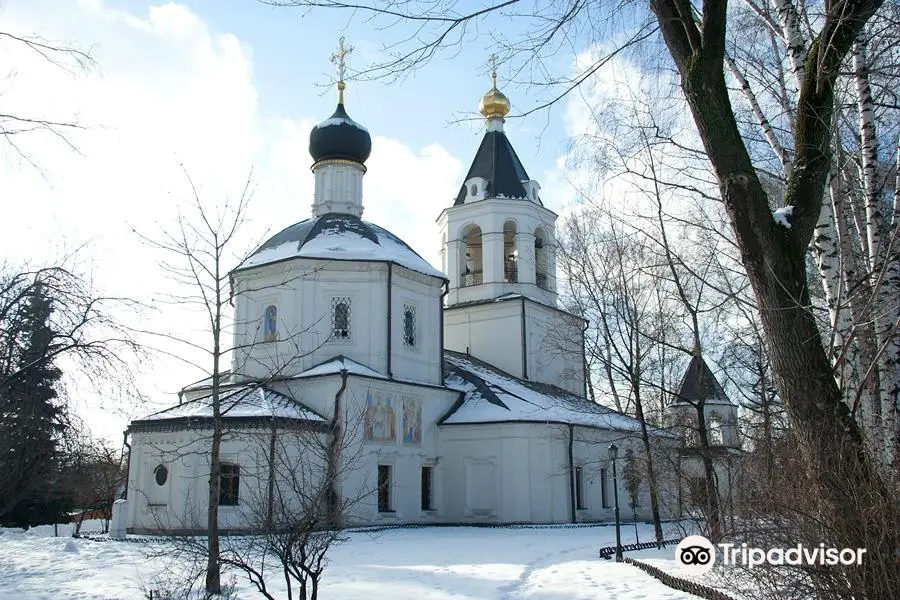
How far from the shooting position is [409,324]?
25.3 metres

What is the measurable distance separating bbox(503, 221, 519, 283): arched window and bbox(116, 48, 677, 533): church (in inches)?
19.5

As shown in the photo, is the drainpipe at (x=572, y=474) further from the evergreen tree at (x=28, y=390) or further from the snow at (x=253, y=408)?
the evergreen tree at (x=28, y=390)

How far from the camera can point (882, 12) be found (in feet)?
23.9

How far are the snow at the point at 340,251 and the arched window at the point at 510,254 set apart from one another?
5602 millimetres

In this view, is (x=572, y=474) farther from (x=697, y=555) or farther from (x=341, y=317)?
(x=697, y=555)

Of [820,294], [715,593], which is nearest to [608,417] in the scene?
[820,294]

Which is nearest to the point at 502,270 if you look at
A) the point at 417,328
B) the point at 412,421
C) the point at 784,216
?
the point at 417,328

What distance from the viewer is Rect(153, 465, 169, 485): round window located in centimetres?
2031

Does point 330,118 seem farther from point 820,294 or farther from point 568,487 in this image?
point 820,294

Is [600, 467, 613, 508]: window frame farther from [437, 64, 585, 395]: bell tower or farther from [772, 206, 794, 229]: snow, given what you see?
[772, 206, 794, 229]: snow

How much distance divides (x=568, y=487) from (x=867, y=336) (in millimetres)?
16615

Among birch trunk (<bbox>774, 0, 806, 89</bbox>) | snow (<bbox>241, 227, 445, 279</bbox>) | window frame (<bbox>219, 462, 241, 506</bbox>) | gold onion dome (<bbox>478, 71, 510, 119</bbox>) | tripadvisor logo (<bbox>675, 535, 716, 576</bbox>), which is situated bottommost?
tripadvisor logo (<bbox>675, 535, 716, 576</bbox>)

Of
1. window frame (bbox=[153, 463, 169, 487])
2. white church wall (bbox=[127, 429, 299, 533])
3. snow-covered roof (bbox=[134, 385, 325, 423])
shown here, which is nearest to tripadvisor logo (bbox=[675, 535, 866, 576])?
white church wall (bbox=[127, 429, 299, 533])

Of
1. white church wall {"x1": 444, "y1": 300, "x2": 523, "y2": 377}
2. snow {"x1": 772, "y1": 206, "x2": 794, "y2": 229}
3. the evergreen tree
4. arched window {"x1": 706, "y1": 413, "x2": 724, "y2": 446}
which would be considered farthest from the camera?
white church wall {"x1": 444, "y1": 300, "x2": 523, "y2": 377}
